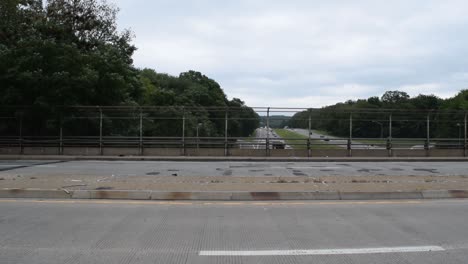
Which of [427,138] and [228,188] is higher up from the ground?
[427,138]

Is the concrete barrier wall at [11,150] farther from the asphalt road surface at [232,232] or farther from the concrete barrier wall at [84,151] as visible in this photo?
the asphalt road surface at [232,232]

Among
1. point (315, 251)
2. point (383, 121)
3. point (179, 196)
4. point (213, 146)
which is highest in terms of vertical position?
point (383, 121)

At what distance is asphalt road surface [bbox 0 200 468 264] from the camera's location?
5.11 metres

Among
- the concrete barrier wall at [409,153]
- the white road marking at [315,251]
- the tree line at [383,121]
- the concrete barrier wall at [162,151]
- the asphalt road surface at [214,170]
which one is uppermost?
the tree line at [383,121]

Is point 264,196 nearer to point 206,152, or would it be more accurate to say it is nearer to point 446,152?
point 206,152

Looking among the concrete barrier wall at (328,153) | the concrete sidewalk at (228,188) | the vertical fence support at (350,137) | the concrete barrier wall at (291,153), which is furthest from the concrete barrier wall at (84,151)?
the vertical fence support at (350,137)

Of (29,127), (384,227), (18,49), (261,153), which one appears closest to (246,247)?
(384,227)

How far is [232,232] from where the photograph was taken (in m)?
6.23

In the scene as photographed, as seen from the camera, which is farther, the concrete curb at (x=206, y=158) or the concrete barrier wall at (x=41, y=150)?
the concrete barrier wall at (x=41, y=150)

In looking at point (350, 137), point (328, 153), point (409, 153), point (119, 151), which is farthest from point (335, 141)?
point (119, 151)

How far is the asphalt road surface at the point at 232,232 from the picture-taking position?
5113 mm

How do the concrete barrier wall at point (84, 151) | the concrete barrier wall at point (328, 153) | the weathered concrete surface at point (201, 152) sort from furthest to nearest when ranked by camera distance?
the concrete barrier wall at point (328, 153), the concrete barrier wall at point (84, 151), the weathered concrete surface at point (201, 152)

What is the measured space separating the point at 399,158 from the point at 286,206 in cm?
1555

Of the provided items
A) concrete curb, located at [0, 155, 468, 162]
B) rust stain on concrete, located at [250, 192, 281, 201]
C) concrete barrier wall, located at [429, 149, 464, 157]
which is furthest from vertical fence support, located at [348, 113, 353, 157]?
rust stain on concrete, located at [250, 192, 281, 201]
